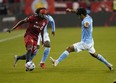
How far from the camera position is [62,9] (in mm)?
39781

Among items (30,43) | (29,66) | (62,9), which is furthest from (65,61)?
(62,9)

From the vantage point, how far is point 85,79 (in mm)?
12211

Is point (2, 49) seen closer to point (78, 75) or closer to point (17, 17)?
point (78, 75)

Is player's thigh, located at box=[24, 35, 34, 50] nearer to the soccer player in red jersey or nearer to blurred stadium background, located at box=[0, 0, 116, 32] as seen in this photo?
the soccer player in red jersey

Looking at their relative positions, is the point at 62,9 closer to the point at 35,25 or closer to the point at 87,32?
the point at 35,25

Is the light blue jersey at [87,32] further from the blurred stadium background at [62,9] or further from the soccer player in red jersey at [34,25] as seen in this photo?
the blurred stadium background at [62,9]

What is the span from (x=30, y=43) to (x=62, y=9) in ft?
86.9

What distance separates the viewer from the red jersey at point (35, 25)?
13703 millimetres

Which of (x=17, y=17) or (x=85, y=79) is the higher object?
(x=85, y=79)

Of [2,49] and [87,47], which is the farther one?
[2,49]

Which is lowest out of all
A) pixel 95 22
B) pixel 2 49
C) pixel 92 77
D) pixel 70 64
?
pixel 95 22

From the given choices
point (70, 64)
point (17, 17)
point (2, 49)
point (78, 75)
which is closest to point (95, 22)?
point (17, 17)

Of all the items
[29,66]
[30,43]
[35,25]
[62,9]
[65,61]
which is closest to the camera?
[29,66]

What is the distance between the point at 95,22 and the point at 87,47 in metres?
23.9
